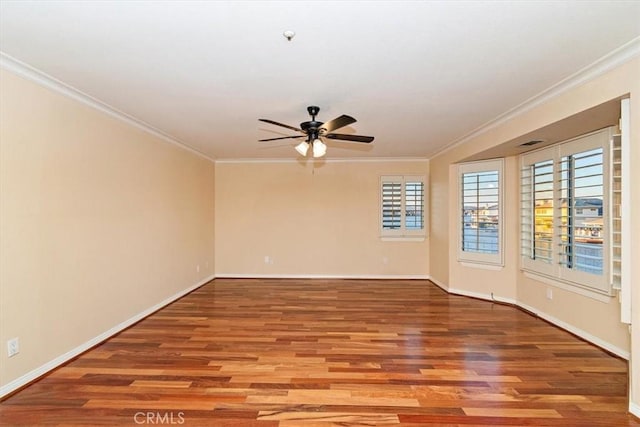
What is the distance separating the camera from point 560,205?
3.99m

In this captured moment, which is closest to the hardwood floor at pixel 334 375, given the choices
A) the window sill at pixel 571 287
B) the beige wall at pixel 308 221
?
the window sill at pixel 571 287

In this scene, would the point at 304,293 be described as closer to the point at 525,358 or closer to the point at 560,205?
the point at 525,358

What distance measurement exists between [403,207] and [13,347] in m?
5.92

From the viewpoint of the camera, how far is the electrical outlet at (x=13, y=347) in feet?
8.12

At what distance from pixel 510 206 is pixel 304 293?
349 cm

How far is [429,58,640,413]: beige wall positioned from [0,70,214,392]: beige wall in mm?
4448

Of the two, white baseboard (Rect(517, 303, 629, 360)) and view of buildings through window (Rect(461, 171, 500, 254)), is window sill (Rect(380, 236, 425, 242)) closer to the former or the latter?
view of buildings through window (Rect(461, 171, 500, 254))

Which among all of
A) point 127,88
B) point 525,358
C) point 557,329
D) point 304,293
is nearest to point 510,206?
point 557,329

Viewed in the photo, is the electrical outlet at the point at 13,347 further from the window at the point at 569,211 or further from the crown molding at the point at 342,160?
the window at the point at 569,211

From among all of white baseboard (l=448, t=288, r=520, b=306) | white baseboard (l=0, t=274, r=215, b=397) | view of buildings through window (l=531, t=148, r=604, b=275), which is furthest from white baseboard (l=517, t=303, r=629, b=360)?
white baseboard (l=0, t=274, r=215, b=397)

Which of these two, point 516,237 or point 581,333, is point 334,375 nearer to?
point 581,333

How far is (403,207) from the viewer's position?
671cm

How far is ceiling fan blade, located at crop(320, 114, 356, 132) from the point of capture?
9.63ft

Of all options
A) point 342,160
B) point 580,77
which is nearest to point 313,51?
point 580,77
